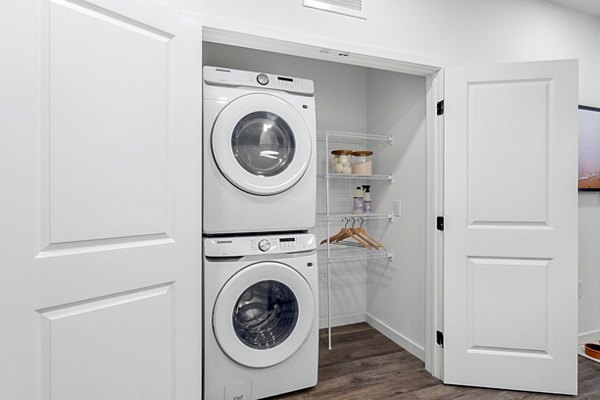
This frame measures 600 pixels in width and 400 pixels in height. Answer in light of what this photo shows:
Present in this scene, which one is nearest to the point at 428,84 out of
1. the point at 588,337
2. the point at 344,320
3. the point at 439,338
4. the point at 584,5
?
the point at 584,5

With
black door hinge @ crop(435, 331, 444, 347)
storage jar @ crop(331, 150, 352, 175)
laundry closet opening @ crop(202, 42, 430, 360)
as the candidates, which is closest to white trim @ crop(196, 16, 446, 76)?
laundry closet opening @ crop(202, 42, 430, 360)

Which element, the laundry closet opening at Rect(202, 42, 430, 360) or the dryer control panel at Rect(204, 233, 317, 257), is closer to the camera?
the dryer control panel at Rect(204, 233, 317, 257)

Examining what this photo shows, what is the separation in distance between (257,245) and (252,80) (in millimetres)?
914

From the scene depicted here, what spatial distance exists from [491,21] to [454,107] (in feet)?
2.51

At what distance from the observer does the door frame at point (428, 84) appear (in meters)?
1.78

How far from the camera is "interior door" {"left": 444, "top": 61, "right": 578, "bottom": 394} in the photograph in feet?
6.48

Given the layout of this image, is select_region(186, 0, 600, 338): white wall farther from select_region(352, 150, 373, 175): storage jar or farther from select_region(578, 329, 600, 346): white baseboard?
select_region(352, 150, 373, 175): storage jar

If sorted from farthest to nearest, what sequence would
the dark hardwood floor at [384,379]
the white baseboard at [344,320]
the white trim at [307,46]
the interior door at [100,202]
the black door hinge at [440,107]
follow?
the white baseboard at [344,320], the black door hinge at [440,107], the dark hardwood floor at [384,379], the white trim at [307,46], the interior door at [100,202]

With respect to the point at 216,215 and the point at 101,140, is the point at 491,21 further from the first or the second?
the point at 101,140

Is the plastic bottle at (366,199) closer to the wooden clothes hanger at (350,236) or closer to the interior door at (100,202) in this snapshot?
the wooden clothes hanger at (350,236)

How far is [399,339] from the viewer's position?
8.79 feet

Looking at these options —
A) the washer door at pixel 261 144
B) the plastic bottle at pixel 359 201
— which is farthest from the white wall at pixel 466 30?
the plastic bottle at pixel 359 201

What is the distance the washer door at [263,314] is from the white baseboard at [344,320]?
3.76ft

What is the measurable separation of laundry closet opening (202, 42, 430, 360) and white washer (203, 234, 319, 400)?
0.75 m
